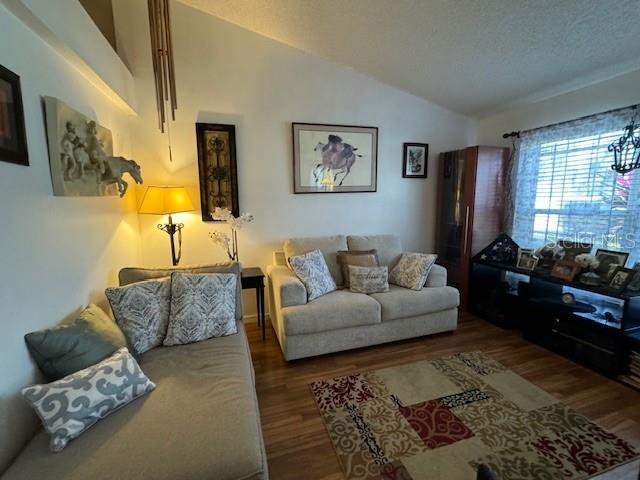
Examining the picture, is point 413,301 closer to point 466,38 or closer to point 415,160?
point 415,160

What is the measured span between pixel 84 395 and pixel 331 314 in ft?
5.29

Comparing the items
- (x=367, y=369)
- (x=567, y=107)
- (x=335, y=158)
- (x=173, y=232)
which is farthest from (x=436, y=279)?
(x=173, y=232)

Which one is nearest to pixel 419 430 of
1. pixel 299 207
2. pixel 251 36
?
pixel 299 207

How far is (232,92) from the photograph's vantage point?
2895mm

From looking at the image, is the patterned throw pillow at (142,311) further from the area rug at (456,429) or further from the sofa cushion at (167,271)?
the area rug at (456,429)

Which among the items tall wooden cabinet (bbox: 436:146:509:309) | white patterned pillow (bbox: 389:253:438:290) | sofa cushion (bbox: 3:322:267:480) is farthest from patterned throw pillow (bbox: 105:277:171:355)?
tall wooden cabinet (bbox: 436:146:509:309)

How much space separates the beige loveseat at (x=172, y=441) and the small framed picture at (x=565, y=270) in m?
2.67

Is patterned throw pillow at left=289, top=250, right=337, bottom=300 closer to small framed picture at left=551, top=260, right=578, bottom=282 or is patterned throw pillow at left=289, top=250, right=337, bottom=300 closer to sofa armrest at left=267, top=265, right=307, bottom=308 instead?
sofa armrest at left=267, top=265, right=307, bottom=308

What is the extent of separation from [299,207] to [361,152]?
973 mm

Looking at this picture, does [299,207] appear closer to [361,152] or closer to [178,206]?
[361,152]

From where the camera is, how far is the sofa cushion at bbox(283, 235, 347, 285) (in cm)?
295

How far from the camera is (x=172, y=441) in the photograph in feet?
3.53

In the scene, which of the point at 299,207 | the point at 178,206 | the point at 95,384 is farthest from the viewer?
the point at 299,207

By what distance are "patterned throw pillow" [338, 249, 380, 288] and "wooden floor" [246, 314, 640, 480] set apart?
762 millimetres
